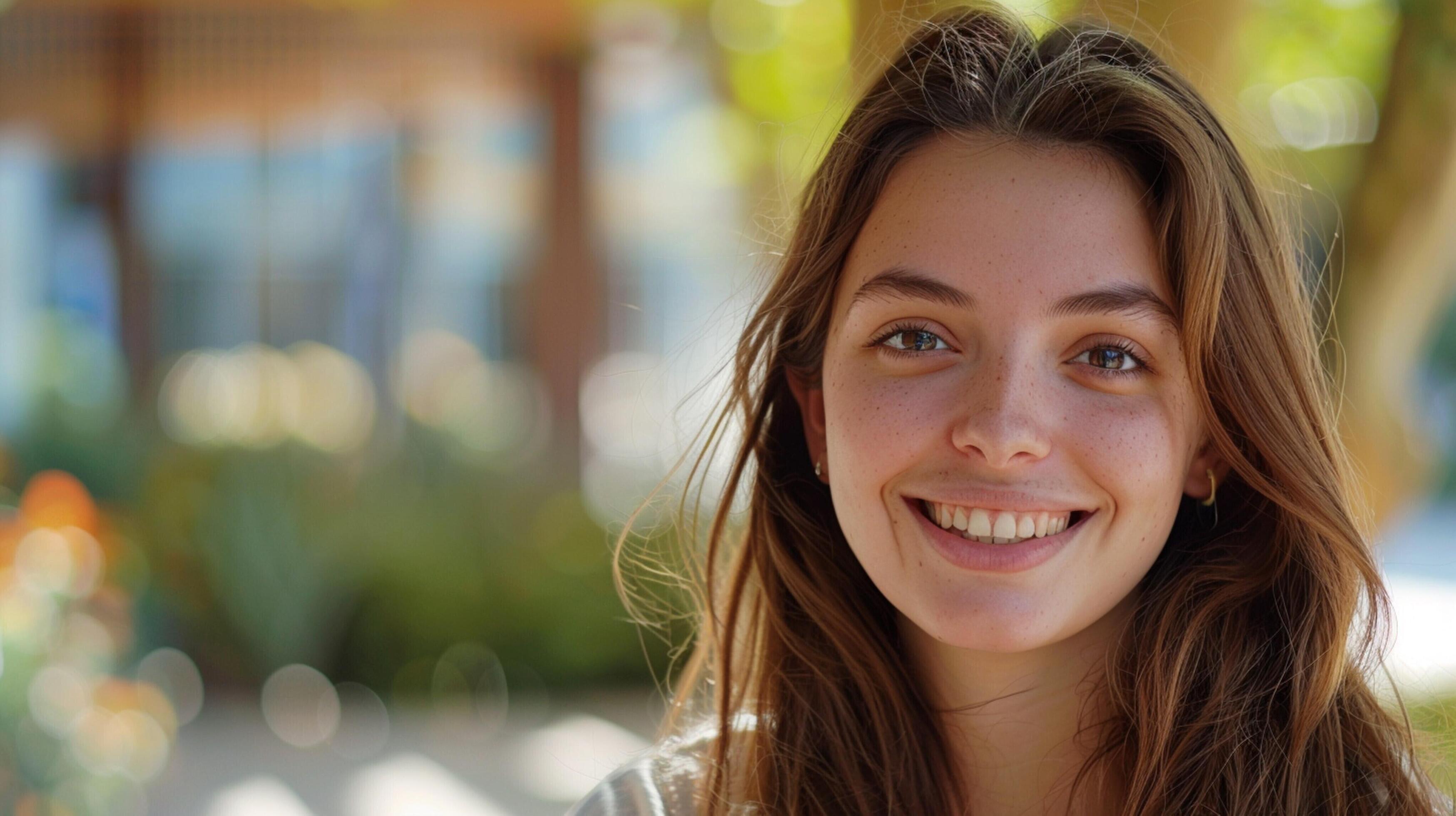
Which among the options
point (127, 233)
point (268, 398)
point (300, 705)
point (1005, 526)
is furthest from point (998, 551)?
point (127, 233)

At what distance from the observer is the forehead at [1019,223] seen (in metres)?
1.54

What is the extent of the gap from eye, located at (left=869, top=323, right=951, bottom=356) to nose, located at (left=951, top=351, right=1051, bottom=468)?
0.27 ft

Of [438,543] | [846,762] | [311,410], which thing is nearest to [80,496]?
[438,543]

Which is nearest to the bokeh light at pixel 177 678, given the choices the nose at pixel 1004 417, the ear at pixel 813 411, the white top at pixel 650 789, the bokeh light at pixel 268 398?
the bokeh light at pixel 268 398

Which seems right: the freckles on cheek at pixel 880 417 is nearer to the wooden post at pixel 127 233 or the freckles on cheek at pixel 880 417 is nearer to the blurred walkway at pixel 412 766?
the blurred walkway at pixel 412 766

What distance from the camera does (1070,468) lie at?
1541 millimetres

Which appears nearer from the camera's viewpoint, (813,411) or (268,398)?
(813,411)

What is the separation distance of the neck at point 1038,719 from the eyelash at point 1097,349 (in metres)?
0.34

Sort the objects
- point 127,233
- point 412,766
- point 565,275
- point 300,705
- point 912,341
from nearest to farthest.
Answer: point 912,341 < point 412,766 < point 300,705 < point 565,275 < point 127,233

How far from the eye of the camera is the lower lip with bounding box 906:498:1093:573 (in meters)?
1.55

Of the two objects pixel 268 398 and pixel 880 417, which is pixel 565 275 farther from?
pixel 880 417

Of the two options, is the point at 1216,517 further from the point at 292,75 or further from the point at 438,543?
the point at 292,75

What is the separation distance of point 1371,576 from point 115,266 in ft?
30.5

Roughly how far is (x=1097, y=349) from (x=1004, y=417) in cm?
15
